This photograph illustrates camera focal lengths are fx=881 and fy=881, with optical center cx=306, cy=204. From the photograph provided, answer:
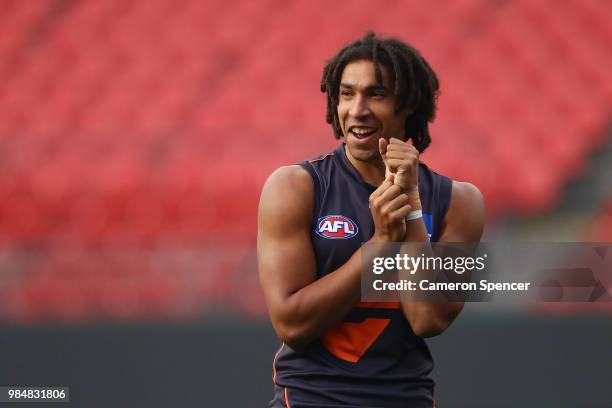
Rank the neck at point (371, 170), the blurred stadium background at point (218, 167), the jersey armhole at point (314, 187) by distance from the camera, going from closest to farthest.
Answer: the jersey armhole at point (314, 187), the neck at point (371, 170), the blurred stadium background at point (218, 167)

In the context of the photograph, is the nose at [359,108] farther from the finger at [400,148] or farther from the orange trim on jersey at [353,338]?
the orange trim on jersey at [353,338]

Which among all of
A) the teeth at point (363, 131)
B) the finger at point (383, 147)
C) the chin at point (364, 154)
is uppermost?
the teeth at point (363, 131)

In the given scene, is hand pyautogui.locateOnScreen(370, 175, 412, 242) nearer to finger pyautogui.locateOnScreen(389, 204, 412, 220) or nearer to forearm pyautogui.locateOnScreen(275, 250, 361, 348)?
finger pyautogui.locateOnScreen(389, 204, 412, 220)

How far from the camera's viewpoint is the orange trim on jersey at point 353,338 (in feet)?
9.06

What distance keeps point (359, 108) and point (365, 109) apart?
0.02m

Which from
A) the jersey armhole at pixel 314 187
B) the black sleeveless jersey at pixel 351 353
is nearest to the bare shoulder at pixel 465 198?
the black sleeveless jersey at pixel 351 353

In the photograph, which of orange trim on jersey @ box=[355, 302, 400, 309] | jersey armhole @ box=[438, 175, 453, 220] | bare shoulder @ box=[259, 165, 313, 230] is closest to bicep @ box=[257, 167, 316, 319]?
bare shoulder @ box=[259, 165, 313, 230]

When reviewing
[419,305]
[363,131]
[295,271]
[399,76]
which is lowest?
[419,305]

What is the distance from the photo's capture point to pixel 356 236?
2.78m

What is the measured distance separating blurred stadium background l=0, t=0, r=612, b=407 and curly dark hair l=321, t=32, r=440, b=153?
3.28 m

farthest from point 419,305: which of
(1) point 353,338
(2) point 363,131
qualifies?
(2) point 363,131

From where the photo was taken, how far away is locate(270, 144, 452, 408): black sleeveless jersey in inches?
108

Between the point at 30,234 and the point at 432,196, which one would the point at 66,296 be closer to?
the point at 30,234

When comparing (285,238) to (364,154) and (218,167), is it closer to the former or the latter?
(364,154)
